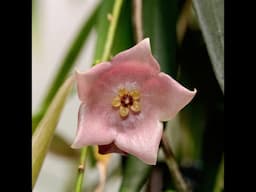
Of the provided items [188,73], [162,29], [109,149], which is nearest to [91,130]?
[109,149]

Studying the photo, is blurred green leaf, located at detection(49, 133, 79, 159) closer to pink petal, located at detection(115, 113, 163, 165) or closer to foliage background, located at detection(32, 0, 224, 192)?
foliage background, located at detection(32, 0, 224, 192)

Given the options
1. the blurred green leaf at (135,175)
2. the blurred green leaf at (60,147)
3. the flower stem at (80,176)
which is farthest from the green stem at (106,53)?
the blurred green leaf at (60,147)

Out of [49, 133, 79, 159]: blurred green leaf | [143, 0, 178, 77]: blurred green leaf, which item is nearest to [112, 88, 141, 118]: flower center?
[143, 0, 178, 77]: blurred green leaf

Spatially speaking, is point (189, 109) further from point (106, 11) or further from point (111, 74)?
point (111, 74)

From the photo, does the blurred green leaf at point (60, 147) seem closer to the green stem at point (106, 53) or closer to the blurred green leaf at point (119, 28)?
Answer: the blurred green leaf at point (119, 28)

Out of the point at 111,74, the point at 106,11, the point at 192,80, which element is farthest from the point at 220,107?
the point at 111,74
